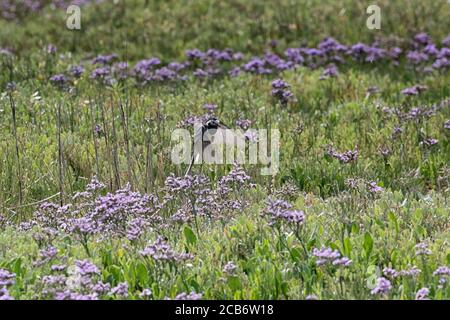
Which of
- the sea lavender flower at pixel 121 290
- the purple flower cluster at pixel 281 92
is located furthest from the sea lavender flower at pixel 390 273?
the purple flower cluster at pixel 281 92

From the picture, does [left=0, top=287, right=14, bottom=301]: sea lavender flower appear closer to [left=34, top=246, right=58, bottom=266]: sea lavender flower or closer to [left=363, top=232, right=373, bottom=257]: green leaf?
[left=34, top=246, right=58, bottom=266]: sea lavender flower

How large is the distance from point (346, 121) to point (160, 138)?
102 inches

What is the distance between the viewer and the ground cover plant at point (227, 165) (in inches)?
225

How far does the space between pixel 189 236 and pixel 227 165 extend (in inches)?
88.4

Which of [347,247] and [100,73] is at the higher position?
[100,73]

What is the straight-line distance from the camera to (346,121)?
10031 mm

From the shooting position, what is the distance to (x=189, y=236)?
6348mm

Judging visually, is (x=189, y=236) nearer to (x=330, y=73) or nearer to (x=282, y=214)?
(x=282, y=214)

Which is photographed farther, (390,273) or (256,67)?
(256,67)

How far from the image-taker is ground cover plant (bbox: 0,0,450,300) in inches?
225

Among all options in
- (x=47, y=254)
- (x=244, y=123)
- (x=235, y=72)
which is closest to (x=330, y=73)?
(x=235, y=72)

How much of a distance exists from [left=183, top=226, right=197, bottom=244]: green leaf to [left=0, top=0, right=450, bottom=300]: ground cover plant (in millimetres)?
17

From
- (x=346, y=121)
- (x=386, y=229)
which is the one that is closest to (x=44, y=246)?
(x=386, y=229)

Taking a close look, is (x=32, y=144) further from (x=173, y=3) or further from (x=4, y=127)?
(x=173, y=3)
